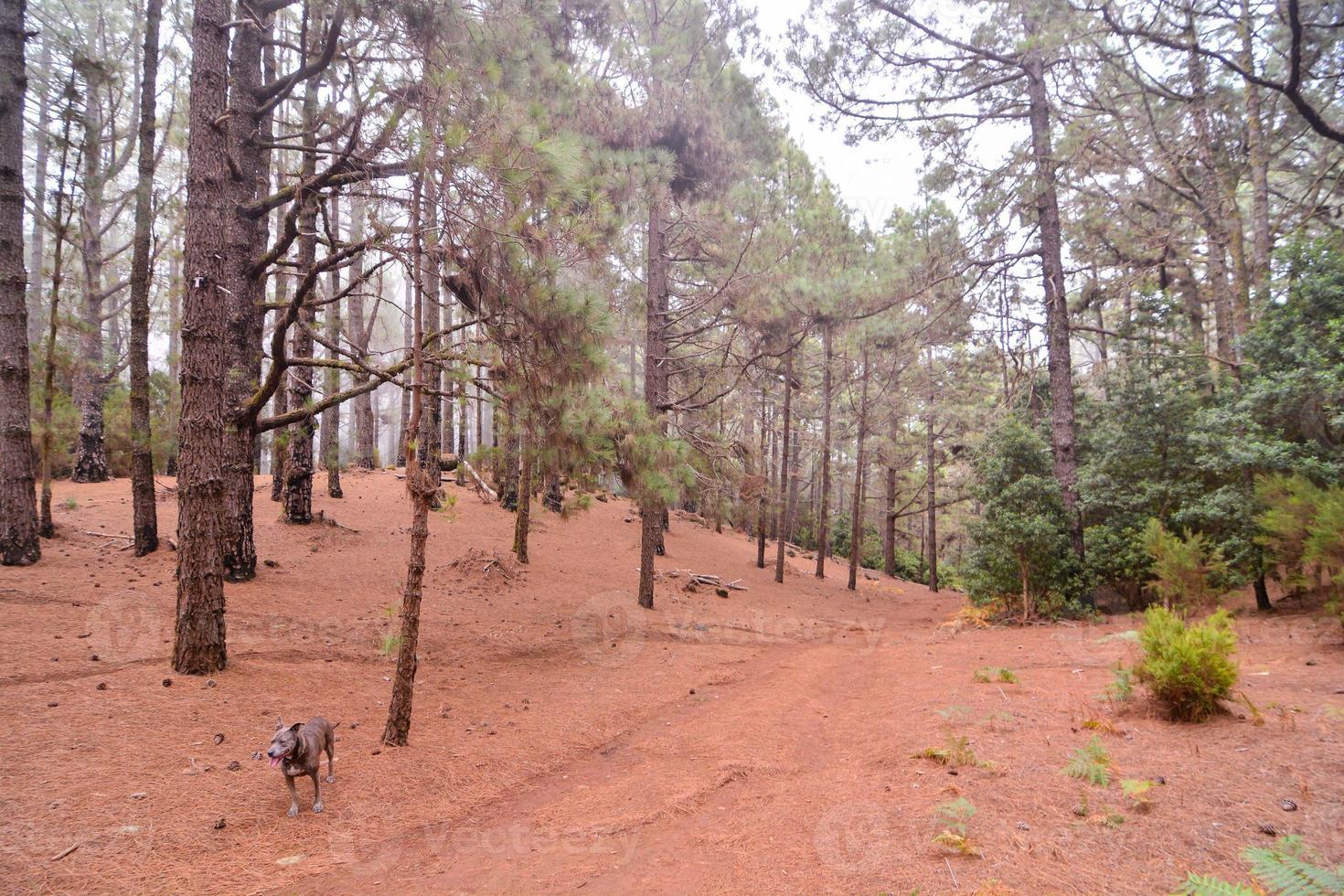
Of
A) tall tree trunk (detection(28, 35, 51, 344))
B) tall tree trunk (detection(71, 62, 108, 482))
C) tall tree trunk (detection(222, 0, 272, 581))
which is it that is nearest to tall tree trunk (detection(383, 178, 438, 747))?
tall tree trunk (detection(222, 0, 272, 581))

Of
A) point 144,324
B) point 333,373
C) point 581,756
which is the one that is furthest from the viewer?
point 144,324

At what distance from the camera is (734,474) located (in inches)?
479

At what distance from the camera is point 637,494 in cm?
900

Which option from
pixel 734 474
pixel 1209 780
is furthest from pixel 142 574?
pixel 1209 780

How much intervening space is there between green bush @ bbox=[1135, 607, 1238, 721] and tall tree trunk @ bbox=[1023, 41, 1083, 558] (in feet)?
23.5

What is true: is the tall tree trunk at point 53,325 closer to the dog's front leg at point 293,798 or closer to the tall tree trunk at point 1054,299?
the dog's front leg at point 293,798

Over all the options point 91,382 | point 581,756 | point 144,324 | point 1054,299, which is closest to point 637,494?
point 581,756

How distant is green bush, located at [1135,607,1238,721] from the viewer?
13.1ft

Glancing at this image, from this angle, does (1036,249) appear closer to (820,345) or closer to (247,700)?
(820,345)

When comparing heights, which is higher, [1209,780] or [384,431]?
[384,431]

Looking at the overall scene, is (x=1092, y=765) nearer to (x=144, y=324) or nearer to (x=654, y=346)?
(x=654, y=346)

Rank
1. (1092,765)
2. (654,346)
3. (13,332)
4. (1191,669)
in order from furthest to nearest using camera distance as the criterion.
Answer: (654,346), (13,332), (1191,669), (1092,765)

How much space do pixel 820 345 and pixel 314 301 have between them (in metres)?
18.8

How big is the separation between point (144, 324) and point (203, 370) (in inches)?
173
